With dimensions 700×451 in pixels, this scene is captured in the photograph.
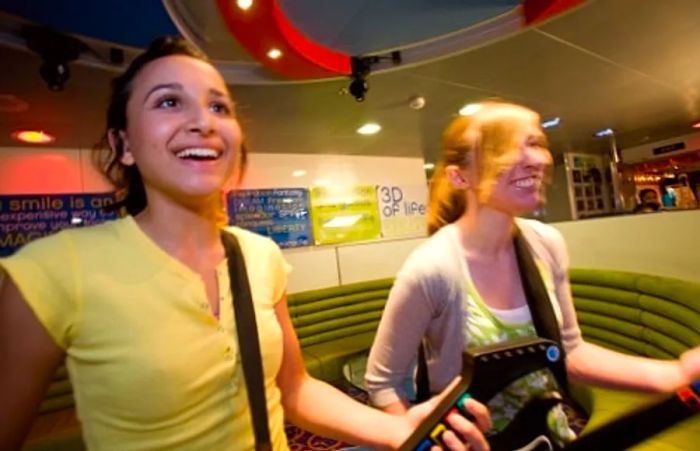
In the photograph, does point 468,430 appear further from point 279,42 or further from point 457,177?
point 279,42

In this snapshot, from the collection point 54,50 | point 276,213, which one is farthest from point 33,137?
point 276,213

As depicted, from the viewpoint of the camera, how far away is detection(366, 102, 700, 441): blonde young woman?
39.5 inches

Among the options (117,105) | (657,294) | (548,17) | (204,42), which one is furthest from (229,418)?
(657,294)

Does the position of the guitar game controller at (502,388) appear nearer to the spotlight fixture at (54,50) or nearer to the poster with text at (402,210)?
the spotlight fixture at (54,50)

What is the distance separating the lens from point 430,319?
1056mm

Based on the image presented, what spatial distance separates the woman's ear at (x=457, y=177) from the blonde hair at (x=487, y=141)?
13 mm

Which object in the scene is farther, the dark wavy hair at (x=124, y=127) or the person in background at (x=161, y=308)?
the dark wavy hair at (x=124, y=127)

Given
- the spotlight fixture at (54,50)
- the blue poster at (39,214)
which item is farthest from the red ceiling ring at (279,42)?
the blue poster at (39,214)

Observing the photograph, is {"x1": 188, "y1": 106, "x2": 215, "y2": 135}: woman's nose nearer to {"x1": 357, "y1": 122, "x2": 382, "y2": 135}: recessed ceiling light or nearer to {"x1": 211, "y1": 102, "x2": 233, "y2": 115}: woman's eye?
{"x1": 211, "y1": 102, "x2": 233, "y2": 115}: woman's eye

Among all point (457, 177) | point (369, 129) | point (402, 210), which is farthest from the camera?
point (402, 210)

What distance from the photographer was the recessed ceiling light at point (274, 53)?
6.92 ft

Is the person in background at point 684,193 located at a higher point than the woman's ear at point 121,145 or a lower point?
lower

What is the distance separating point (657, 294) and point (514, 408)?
6.83ft

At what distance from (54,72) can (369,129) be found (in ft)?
8.73
